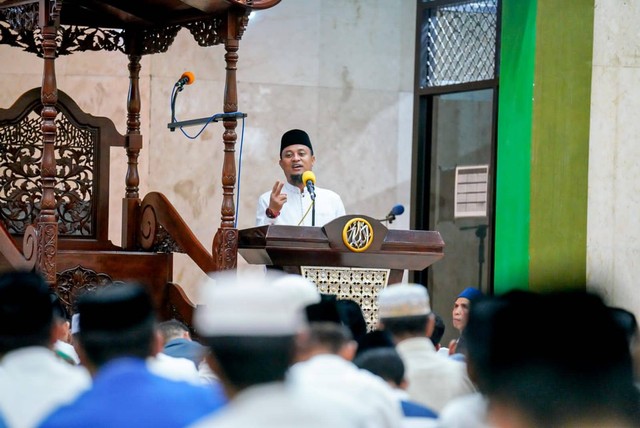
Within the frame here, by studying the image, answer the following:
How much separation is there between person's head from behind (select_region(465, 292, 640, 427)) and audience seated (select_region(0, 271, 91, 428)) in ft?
3.97

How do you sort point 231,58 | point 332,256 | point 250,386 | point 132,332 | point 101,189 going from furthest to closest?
point 101,189 < point 231,58 < point 332,256 < point 132,332 < point 250,386

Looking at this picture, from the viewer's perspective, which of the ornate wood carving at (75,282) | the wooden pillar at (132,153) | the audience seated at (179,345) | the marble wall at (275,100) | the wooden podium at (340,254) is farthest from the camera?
the marble wall at (275,100)

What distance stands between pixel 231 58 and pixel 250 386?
4.99 meters

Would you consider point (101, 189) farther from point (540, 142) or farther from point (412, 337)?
point (412, 337)

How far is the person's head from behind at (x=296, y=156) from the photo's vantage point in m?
7.89

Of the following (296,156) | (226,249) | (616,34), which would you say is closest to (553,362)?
(226,249)

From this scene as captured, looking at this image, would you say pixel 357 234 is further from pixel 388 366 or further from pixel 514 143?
pixel 388 366

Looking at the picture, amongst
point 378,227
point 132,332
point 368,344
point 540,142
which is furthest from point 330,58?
point 132,332

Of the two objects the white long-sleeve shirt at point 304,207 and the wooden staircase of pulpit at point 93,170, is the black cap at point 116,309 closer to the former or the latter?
the wooden staircase of pulpit at point 93,170

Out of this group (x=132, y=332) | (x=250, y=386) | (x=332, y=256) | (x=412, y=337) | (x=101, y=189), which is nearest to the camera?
(x=250, y=386)

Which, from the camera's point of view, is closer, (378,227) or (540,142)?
(378,227)

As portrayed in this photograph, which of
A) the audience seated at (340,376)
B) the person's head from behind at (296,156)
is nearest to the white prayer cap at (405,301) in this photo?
the audience seated at (340,376)

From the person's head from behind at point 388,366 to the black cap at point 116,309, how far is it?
102 cm

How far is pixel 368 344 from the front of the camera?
429 centimetres
